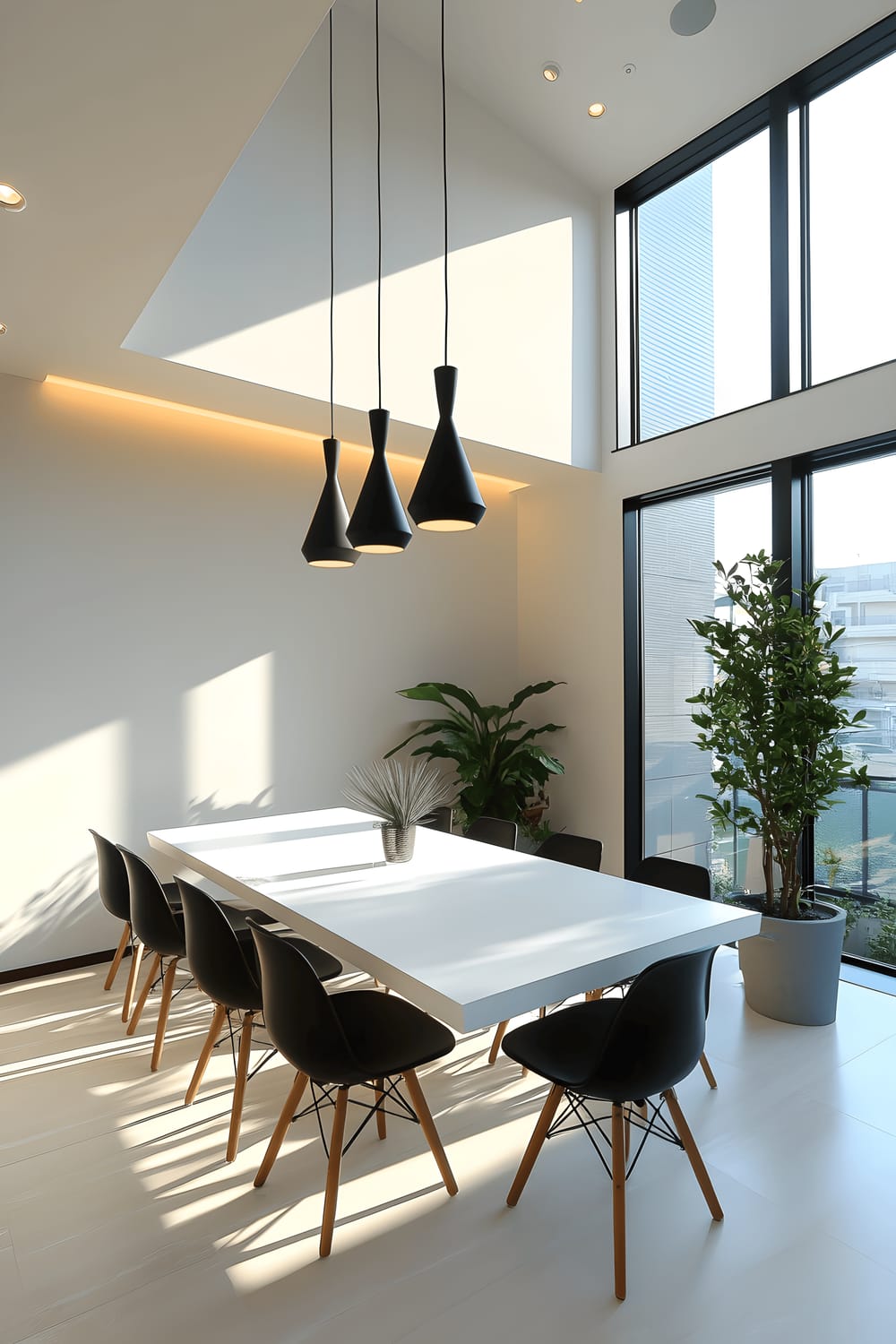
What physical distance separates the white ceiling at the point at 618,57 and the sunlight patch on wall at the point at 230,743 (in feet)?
11.3

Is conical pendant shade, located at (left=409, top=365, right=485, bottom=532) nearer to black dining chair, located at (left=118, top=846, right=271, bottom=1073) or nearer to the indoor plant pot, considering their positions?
the indoor plant pot

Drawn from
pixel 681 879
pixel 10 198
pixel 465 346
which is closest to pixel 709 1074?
pixel 681 879

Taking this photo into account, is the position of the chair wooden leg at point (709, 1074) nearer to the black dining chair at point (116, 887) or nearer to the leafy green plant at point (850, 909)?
the leafy green plant at point (850, 909)

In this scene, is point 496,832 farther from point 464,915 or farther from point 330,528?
point 330,528

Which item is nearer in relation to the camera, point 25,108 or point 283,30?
point 283,30

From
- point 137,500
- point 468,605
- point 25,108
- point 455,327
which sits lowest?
point 468,605

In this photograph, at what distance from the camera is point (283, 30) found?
175cm

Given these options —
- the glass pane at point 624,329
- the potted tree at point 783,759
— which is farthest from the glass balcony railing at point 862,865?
the glass pane at point 624,329

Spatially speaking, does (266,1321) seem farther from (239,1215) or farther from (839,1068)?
(839,1068)

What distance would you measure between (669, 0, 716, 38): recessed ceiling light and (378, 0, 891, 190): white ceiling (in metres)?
0.05

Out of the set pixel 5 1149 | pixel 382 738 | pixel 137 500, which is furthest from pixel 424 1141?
pixel 137 500

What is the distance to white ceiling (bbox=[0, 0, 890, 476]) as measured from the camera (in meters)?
1.75

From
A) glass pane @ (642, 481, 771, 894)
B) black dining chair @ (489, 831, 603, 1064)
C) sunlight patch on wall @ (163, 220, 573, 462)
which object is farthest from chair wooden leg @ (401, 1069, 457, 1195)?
sunlight patch on wall @ (163, 220, 573, 462)

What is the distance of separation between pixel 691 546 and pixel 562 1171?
11.1 feet
